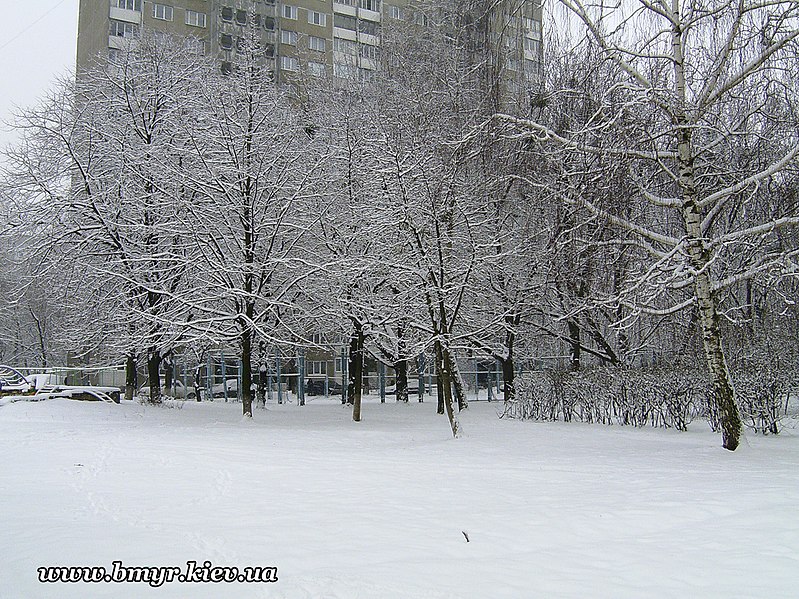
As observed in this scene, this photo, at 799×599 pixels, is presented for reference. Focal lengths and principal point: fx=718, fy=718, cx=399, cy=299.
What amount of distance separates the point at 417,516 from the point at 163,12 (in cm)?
4693

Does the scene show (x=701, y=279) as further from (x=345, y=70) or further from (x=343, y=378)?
(x=345, y=70)

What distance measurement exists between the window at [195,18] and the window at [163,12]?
126 cm

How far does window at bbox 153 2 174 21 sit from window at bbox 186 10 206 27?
1.26 metres

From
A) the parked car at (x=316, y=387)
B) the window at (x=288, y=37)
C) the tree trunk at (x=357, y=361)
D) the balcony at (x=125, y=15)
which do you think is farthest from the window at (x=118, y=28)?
the tree trunk at (x=357, y=361)

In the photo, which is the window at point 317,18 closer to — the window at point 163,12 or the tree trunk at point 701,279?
the window at point 163,12

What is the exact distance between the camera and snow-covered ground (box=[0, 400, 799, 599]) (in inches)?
201

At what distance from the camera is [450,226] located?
1659 cm

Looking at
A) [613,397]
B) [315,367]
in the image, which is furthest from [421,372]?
[315,367]

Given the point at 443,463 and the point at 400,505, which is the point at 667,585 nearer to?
the point at 400,505

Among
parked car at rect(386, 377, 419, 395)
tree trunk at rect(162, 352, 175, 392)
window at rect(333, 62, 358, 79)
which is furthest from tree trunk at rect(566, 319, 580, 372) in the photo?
tree trunk at rect(162, 352, 175, 392)

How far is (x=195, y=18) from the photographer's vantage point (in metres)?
48.1

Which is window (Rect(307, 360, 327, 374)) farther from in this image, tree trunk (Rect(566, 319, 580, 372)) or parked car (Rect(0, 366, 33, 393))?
tree trunk (Rect(566, 319, 580, 372))

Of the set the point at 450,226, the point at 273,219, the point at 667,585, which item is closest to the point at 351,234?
the point at 273,219

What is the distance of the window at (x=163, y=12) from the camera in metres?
46.0
